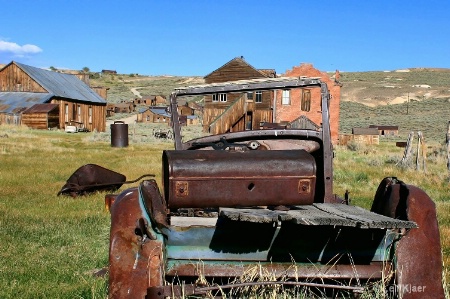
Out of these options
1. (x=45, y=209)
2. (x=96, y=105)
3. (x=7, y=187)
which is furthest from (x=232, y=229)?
(x=96, y=105)

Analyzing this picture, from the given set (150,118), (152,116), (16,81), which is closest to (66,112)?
(16,81)

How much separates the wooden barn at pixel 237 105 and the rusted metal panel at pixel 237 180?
127 ft

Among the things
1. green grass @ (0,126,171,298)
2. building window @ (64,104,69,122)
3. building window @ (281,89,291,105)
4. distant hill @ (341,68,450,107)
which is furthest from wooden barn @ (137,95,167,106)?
green grass @ (0,126,171,298)

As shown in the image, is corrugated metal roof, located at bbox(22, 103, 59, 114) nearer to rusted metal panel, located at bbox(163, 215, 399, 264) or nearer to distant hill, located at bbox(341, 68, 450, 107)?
rusted metal panel, located at bbox(163, 215, 399, 264)

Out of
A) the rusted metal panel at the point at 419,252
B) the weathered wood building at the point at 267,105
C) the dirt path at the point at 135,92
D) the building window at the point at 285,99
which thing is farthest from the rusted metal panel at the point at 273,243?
the dirt path at the point at 135,92

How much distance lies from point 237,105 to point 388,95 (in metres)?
55.2

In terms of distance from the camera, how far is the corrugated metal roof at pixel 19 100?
4575cm

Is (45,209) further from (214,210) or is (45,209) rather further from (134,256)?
(134,256)

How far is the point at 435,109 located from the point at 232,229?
7547cm

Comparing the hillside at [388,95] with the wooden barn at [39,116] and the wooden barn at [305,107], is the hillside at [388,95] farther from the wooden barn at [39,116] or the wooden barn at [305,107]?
the wooden barn at [39,116]

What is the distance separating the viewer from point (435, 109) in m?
72.6

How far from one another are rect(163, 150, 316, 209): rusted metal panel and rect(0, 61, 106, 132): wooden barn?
4558cm

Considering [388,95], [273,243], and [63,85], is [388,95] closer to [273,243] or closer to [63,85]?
[63,85]

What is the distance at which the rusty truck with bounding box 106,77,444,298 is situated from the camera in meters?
2.79
